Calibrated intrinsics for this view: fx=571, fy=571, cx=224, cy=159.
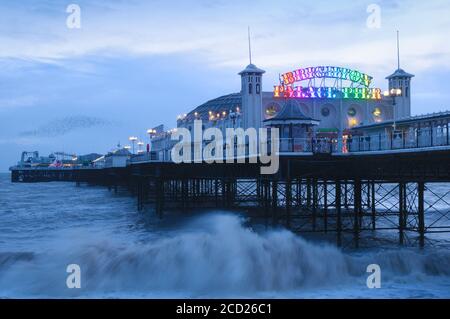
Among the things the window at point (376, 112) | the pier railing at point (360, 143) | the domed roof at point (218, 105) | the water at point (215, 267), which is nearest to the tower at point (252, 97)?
the window at point (376, 112)

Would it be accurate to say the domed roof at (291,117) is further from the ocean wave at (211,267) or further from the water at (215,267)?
the ocean wave at (211,267)

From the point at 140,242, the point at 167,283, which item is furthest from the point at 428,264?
the point at 140,242

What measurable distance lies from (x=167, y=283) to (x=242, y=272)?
11.8ft

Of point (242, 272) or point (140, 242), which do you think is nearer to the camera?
point (242, 272)

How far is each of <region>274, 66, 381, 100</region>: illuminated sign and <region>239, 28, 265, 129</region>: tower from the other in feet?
8.48

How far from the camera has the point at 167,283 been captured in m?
25.9

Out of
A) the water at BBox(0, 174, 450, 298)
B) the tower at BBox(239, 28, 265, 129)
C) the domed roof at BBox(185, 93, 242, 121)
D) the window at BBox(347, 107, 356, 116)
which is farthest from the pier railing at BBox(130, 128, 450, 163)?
the domed roof at BBox(185, 93, 242, 121)

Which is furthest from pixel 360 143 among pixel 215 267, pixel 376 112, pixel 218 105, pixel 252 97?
pixel 218 105

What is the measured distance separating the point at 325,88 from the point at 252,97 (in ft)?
26.7

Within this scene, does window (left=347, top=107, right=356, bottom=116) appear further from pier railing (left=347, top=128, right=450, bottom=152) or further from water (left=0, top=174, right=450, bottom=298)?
pier railing (left=347, top=128, right=450, bottom=152)

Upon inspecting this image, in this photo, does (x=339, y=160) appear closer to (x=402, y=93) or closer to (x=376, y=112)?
(x=402, y=93)

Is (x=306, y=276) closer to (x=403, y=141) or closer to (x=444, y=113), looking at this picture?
(x=403, y=141)

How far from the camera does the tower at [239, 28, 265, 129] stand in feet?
190

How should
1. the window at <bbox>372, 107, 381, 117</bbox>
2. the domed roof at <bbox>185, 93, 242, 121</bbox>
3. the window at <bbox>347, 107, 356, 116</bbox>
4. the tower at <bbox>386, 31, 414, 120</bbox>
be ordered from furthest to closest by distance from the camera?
the domed roof at <bbox>185, 93, 242, 121</bbox> < the window at <bbox>372, 107, 381, 117</bbox> < the window at <bbox>347, 107, 356, 116</bbox> < the tower at <bbox>386, 31, 414, 120</bbox>
